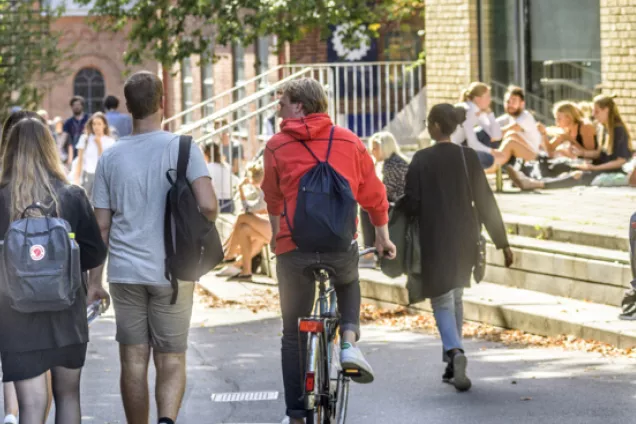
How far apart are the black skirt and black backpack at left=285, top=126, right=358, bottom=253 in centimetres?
117

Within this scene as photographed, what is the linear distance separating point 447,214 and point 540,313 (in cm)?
219

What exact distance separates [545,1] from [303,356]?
459 inches

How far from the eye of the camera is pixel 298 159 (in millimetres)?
6699

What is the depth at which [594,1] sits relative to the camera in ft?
54.3

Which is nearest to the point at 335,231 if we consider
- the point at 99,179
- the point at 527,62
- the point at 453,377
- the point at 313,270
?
the point at 313,270

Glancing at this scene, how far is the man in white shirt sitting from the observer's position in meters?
15.3

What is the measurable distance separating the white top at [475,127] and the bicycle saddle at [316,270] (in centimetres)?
843


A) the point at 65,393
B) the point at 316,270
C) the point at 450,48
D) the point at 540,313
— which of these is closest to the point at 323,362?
the point at 316,270

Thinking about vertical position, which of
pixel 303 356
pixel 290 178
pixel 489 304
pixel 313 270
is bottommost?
pixel 489 304

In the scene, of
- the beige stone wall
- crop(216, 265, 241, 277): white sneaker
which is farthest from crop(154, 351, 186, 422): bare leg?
the beige stone wall

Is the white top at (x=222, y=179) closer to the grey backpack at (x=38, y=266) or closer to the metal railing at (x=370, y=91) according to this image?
the metal railing at (x=370, y=91)

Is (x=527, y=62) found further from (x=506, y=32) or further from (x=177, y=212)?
(x=177, y=212)

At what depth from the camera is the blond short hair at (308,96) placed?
267 inches

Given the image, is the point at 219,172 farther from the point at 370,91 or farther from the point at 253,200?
the point at 370,91
